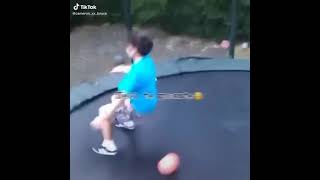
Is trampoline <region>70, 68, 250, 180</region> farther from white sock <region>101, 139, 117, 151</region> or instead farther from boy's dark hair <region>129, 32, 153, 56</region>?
boy's dark hair <region>129, 32, 153, 56</region>

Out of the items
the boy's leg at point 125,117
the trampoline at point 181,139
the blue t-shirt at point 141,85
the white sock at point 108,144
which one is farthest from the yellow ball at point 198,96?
the white sock at point 108,144

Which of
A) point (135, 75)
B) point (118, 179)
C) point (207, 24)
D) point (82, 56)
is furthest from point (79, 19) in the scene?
point (118, 179)

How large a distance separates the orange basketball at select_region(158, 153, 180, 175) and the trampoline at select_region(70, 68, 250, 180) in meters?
0.02

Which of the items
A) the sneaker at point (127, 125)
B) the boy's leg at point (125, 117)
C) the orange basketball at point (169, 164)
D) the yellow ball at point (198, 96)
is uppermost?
the yellow ball at point (198, 96)

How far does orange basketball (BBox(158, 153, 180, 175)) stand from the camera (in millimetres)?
2336

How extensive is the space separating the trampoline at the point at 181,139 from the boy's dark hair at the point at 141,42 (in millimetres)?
183

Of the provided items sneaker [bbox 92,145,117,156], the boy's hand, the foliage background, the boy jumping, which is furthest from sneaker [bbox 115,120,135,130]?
the foliage background

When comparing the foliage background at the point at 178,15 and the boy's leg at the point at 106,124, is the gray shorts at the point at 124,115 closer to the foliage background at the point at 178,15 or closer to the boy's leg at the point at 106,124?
the boy's leg at the point at 106,124

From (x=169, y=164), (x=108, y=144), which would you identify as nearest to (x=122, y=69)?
(x=108, y=144)

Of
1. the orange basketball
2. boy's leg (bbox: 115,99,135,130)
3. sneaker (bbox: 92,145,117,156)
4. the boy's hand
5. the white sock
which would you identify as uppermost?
the boy's hand

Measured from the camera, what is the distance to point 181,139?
2.41 m

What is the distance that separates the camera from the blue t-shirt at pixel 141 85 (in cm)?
233

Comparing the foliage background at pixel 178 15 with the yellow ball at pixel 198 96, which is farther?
the yellow ball at pixel 198 96

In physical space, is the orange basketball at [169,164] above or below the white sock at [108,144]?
below
